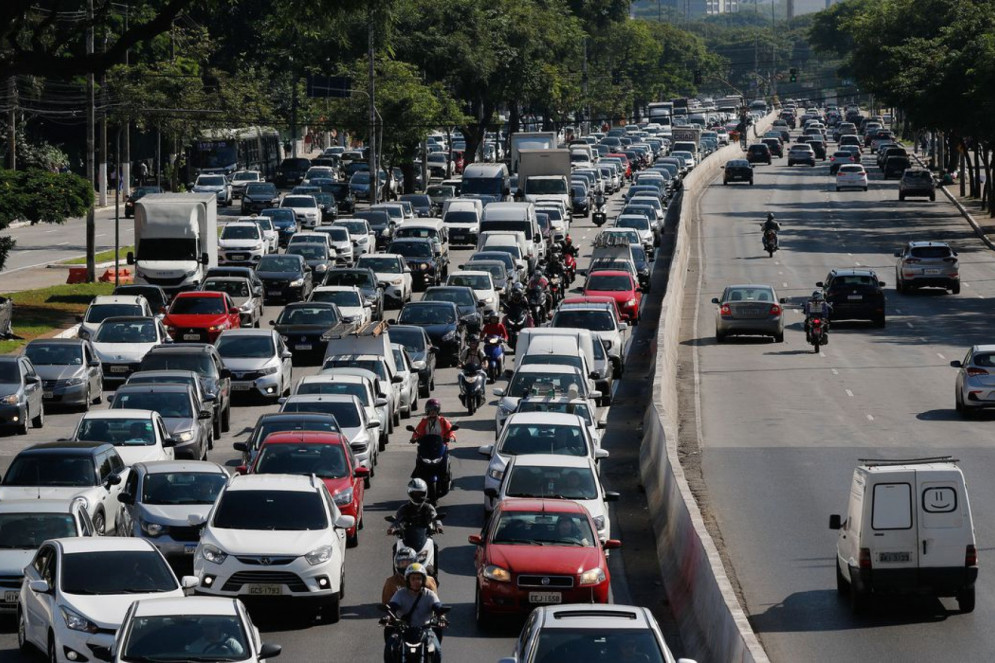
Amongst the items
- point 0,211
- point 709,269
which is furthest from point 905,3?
point 0,211

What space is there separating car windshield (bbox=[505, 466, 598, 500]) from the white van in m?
4.06

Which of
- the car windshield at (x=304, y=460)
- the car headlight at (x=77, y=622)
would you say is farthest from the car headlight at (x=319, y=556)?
the car windshield at (x=304, y=460)

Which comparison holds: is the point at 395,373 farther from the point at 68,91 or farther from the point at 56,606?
the point at 68,91

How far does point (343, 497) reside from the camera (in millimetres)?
23641

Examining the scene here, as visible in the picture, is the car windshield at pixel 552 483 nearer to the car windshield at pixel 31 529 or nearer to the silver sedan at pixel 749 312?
the car windshield at pixel 31 529

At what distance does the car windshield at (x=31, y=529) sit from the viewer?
2009 centimetres

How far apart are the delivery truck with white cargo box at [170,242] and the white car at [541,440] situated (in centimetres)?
2707

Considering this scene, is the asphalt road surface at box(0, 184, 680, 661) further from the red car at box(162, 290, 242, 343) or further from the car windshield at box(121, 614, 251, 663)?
the car windshield at box(121, 614, 251, 663)

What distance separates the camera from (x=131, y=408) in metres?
30.2

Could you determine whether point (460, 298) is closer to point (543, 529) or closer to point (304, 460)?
point (304, 460)

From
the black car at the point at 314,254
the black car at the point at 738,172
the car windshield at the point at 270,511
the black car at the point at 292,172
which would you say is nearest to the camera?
the car windshield at the point at 270,511

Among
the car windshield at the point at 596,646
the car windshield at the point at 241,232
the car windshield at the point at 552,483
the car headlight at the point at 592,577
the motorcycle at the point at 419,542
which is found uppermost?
the car windshield at the point at 241,232

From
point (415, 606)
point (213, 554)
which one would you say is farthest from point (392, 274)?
point (415, 606)

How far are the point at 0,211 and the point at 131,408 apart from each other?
21665 mm
